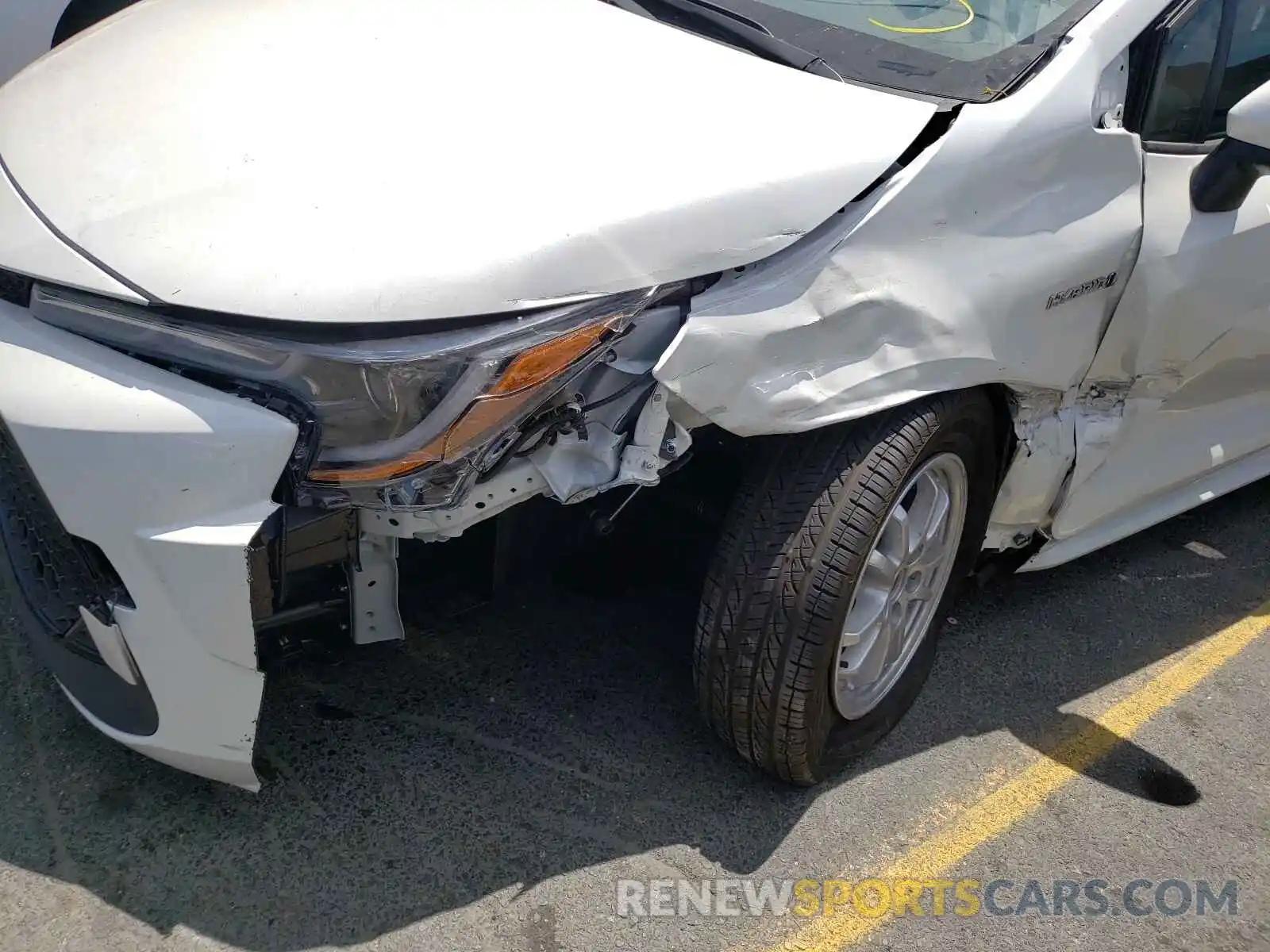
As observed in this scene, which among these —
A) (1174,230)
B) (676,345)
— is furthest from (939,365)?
(1174,230)

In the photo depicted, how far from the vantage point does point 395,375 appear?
5.95 feet

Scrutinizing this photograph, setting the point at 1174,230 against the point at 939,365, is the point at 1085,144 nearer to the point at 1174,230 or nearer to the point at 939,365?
the point at 1174,230

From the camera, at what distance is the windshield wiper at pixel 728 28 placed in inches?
90.5

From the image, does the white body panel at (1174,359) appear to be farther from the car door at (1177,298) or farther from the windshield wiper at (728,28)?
the windshield wiper at (728,28)

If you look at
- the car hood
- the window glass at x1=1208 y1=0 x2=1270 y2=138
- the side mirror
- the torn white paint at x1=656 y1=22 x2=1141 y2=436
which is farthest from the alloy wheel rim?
the window glass at x1=1208 y1=0 x2=1270 y2=138

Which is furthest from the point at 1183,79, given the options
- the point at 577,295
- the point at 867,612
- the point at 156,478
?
the point at 156,478

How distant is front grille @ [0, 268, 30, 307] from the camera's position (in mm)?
1943

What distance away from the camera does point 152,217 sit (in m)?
1.89

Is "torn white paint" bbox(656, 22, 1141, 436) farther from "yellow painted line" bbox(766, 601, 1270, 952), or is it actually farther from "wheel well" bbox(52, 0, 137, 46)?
"wheel well" bbox(52, 0, 137, 46)

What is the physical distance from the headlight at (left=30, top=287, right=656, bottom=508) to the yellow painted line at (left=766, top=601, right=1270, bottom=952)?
1134 millimetres

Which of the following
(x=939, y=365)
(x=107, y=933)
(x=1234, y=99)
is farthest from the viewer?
(x=1234, y=99)

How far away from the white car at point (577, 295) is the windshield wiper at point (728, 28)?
0.01 metres

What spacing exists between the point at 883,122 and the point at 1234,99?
3.74 feet
